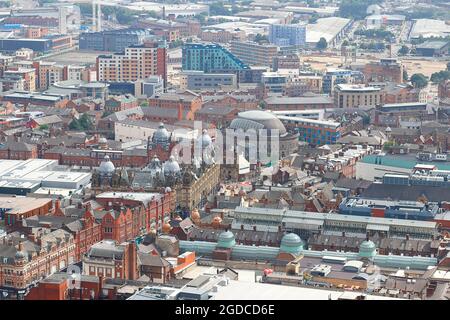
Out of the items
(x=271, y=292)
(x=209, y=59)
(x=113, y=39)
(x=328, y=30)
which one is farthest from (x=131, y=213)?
(x=328, y=30)

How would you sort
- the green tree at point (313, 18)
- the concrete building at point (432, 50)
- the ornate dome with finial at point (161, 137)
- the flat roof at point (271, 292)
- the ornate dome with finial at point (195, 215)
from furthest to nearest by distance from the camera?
the green tree at point (313, 18)
the concrete building at point (432, 50)
the ornate dome with finial at point (161, 137)
the ornate dome with finial at point (195, 215)
the flat roof at point (271, 292)

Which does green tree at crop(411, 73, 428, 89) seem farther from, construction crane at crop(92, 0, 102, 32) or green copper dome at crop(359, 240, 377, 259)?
green copper dome at crop(359, 240, 377, 259)

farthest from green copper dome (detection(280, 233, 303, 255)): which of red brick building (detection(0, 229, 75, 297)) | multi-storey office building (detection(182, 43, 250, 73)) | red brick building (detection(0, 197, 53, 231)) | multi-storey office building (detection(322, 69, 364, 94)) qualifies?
multi-storey office building (detection(182, 43, 250, 73))

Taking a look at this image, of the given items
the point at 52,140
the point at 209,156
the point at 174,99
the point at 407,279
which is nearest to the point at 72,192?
the point at 209,156

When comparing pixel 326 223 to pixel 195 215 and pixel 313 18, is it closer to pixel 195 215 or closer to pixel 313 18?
pixel 195 215

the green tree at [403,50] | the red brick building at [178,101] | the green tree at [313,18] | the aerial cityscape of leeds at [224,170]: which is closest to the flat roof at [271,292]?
the aerial cityscape of leeds at [224,170]

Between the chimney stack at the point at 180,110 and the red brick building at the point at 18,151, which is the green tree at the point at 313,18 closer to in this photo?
the chimney stack at the point at 180,110
